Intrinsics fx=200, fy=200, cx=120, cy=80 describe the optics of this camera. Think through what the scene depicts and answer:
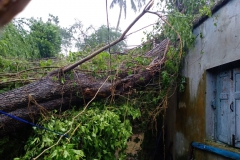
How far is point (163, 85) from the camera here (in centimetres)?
429

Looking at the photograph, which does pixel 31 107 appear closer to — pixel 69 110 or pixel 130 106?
pixel 69 110

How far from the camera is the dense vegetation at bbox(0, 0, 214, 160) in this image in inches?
104

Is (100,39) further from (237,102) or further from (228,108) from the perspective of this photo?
(237,102)

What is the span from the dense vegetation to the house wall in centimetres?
23

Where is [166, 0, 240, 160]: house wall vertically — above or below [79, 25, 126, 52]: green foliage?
below

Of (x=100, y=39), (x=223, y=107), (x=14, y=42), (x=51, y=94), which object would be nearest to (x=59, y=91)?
(x=51, y=94)

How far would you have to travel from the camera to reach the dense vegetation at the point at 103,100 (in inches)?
104

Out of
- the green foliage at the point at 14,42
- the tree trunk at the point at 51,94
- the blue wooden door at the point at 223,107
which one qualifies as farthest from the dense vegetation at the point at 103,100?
the blue wooden door at the point at 223,107

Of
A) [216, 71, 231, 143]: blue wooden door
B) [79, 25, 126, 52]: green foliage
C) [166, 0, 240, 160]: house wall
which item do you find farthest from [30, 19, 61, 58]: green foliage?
[216, 71, 231, 143]: blue wooden door

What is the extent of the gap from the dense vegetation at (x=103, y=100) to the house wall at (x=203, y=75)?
230mm

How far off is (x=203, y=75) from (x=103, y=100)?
1864 millimetres

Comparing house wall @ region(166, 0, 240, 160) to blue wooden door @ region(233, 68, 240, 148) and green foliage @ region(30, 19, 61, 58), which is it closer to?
blue wooden door @ region(233, 68, 240, 148)

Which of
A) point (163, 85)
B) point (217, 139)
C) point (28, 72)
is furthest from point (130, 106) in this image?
point (28, 72)

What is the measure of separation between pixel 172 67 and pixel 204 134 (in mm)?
1491
